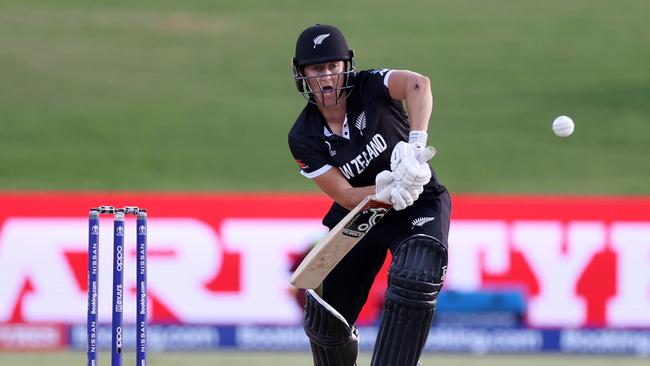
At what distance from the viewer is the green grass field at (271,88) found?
11.3m

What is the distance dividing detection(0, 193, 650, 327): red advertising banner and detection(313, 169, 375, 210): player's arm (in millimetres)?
2923

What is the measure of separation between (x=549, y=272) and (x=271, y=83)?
6.30m

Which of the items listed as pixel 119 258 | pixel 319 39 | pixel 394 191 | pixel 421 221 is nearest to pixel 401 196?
pixel 394 191

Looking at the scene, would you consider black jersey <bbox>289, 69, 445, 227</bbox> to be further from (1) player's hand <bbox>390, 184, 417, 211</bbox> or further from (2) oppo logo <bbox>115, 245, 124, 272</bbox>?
(2) oppo logo <bbox>115, 245, 124, 272</bbox>

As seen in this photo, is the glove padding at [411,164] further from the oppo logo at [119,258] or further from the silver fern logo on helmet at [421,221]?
the oppo logo at [119,258]

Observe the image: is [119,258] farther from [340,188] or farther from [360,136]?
[360,136]

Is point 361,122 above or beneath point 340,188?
above

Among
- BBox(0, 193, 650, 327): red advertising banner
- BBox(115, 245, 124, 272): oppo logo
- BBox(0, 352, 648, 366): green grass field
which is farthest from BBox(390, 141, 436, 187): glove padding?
BBox(0, 193, 650, 327): red advertising banner

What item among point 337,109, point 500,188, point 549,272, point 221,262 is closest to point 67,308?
point 221,262

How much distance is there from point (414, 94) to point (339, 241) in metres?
0.61

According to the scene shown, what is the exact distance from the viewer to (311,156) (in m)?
4.54

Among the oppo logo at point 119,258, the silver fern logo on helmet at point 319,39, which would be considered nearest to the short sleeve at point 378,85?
the silver fern logo on helmet at point 319,39

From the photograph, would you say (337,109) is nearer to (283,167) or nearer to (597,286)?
(597,286)

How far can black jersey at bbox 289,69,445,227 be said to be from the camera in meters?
4.46
